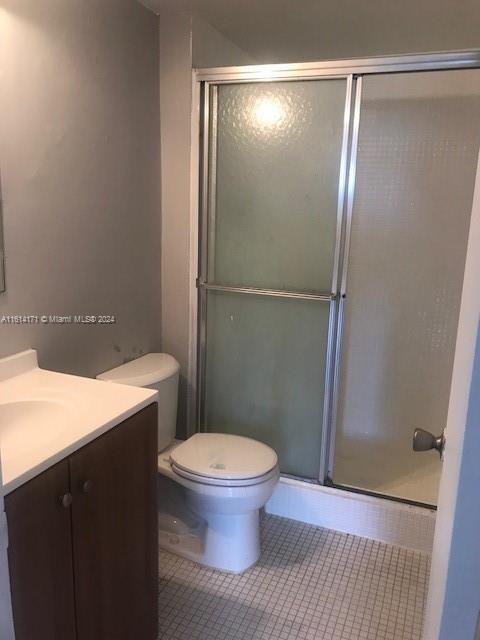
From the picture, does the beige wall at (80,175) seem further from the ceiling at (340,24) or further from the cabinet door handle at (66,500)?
the cabinet door handle at (66,500)

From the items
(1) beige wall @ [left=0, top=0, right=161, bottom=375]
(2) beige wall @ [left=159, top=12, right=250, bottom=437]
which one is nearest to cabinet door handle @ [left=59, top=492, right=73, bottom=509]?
(1) beige wall @ [left=0, top=0, right=161, bottom=375]

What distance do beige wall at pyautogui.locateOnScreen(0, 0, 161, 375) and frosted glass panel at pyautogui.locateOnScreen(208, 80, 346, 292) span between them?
1.05ft

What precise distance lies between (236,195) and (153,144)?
17.2 inches

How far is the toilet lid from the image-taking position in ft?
6.23

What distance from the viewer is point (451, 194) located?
2471mm

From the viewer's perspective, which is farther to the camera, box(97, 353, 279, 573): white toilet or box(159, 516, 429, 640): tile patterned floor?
box(97, 353, 279, 573): white toilet


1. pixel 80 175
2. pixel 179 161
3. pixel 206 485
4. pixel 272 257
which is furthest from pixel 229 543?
pixel 179 161

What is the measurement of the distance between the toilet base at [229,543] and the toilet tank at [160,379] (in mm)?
393

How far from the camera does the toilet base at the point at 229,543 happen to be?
2.00 metres

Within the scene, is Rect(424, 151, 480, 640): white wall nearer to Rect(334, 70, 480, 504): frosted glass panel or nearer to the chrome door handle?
the chrome door handle

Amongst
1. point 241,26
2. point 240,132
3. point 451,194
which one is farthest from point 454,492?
point 241,26

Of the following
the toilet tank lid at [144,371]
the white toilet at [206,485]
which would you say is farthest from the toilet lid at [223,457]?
the toilet tank lid at [144,371]

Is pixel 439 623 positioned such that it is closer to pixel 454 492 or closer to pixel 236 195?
pixel 454 492

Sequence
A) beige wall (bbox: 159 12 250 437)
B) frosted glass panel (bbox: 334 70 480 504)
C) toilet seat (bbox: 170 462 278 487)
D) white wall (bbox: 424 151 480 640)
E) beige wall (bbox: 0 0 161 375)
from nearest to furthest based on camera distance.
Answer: white wall (bbox: 424 151 480 640)
beige wall (bbox: 0 0 161 375)
toilet seat (bbox: 170 462 278 487)
beige wall (bbox: 159 12 250 437)
frosted glass panel (bbox: 334 70 480 504)
